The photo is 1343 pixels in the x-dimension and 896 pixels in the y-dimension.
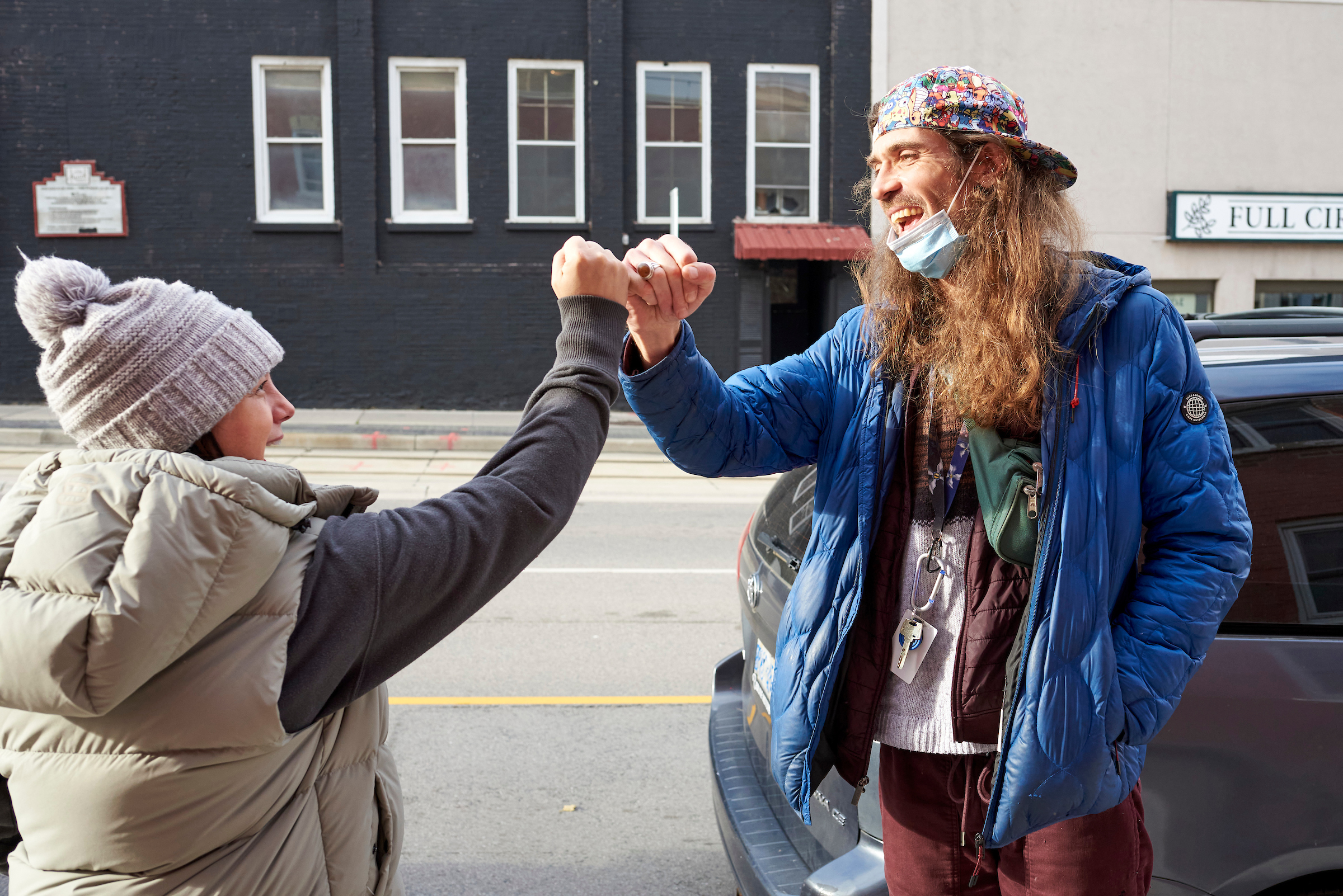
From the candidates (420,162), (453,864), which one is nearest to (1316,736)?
(453,864)

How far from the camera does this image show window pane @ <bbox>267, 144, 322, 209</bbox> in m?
15.5

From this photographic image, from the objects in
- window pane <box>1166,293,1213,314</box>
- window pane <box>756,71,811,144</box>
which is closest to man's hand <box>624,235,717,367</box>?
window pane <box>756,71,811,144</box>

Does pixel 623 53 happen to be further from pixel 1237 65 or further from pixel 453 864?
pixel 453 864

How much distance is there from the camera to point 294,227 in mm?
15391

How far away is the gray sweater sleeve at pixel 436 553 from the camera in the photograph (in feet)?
4.44

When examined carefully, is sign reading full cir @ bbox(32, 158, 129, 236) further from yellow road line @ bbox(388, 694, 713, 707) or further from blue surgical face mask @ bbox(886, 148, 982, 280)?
blue surgical face mask @ bbox(886, 148, 982, 280)

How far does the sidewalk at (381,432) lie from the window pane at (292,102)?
409cm

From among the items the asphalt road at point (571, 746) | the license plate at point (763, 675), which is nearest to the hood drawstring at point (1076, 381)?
the license plate at point (763, 675)

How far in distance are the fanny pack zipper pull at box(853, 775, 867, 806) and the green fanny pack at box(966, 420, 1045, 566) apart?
0.52 m

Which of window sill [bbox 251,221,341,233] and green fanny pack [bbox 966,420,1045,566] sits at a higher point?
window sill [bbox 251,221,341,233]

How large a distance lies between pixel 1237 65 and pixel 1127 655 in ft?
58.3

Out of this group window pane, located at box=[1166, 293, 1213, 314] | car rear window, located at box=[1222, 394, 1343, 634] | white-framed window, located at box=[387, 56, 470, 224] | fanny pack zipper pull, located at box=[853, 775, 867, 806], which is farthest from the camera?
window pane, located at box=[1166, 293, 1213, 314]

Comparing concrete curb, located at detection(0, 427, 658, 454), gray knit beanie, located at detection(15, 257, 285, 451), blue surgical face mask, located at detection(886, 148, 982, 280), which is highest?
blue surgical face mask, located at detection(886, 148, 982, 280)

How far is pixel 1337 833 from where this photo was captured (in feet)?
6.91
